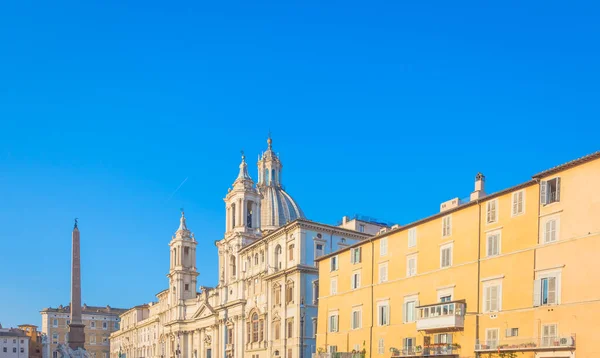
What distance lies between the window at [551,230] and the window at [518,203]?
2.29 m

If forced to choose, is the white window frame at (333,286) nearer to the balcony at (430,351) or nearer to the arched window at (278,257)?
the balcony at (430,351)

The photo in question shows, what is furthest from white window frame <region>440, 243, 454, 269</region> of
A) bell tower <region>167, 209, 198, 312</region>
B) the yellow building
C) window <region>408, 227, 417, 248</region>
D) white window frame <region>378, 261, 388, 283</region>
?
bell tower <region>167, 209, 198, 312</region>

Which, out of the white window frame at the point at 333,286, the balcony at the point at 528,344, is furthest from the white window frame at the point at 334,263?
the balcony at the point at 528,344

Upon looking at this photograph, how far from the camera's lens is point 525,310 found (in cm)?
3953

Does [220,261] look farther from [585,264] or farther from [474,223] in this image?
[585,264]

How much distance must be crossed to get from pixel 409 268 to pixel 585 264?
16285 millimetres

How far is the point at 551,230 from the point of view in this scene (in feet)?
127

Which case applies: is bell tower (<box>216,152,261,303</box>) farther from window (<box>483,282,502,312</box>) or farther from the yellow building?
window (<box>483,282,502,312</box>)

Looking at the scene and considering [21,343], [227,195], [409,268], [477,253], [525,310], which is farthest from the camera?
[21,343]

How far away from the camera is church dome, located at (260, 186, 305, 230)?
10388 cm

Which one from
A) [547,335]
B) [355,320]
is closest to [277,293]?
[355,320]

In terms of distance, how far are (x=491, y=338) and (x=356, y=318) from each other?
643 inches

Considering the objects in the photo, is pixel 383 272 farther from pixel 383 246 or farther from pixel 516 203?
pixel 516 203

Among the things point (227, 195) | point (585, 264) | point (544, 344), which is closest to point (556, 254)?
point (585, 264)
